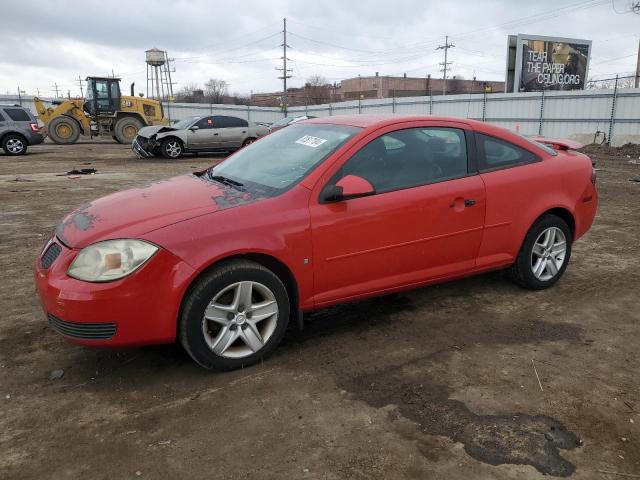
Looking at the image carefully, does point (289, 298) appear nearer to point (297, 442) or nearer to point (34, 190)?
point (297, 442)

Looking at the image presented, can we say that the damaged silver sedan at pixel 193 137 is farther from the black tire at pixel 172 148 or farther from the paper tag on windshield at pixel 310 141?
the paper tag on windshield at pixel 310 141

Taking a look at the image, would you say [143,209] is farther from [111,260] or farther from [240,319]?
[240,319]

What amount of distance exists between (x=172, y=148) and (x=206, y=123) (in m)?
1.42

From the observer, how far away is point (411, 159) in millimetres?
3830

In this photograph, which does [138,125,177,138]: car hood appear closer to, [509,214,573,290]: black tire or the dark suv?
the dark suv

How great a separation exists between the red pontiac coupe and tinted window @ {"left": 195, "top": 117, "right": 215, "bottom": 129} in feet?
44.6

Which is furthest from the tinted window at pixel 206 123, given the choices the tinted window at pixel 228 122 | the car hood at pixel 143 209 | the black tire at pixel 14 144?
the car hood at pixel 143 209

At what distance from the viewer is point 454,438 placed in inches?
100

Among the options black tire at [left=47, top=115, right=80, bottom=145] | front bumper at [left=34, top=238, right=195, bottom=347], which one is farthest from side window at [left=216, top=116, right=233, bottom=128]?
front bumper at [left=34, top=238, right=195, bottom=347]

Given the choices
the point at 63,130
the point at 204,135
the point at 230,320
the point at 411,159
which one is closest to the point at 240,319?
the point at 230,320

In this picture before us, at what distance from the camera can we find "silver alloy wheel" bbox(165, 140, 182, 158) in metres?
16.9

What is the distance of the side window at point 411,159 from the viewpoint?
362cm

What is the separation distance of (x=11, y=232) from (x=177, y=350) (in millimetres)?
4451

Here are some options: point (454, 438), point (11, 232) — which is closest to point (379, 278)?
point (454, 438)
